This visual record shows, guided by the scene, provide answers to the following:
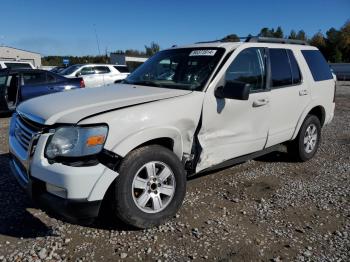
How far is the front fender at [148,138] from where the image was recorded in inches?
121

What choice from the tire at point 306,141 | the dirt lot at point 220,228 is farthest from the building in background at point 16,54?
the dirt lot at point 220,228

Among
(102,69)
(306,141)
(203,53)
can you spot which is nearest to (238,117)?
(203,53)

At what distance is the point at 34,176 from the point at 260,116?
110 inches

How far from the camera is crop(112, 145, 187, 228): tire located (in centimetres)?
313

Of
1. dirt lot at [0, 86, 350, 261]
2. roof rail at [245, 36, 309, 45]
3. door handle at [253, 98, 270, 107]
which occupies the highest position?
roof rail at [245, 36, 309, 45]

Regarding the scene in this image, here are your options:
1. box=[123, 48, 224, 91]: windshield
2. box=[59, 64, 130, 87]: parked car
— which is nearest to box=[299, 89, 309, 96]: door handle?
box=[123, 48, 224, 91]: windshield

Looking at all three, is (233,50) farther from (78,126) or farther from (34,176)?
(34,176)

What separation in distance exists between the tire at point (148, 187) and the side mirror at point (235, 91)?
89 cm

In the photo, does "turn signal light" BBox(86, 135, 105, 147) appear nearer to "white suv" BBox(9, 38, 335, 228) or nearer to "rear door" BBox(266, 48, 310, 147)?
"white suv" BBox(9, 38, 335, 228)

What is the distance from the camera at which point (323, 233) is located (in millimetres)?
3432

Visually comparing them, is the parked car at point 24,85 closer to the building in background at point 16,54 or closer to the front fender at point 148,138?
the front fender at point 148,138

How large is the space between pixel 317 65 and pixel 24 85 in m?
7.83

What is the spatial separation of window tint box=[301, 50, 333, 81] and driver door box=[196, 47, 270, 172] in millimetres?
1279

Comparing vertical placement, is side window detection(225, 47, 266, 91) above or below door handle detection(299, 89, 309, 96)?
above
